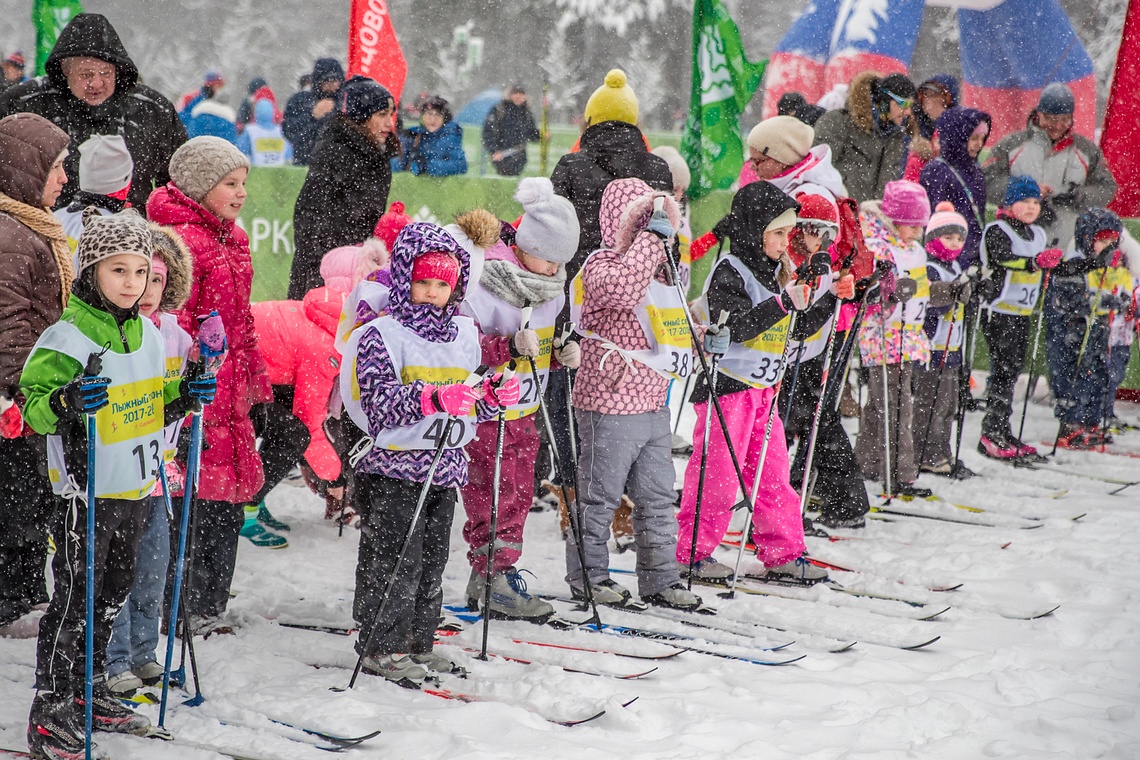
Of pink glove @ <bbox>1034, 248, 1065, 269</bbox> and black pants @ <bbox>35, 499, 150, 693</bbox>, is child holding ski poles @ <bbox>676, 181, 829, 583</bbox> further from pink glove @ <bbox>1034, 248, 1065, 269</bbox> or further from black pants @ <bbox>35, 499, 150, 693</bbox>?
pink glove @ <bbox>1034, 248, 1065, 269</bbox>

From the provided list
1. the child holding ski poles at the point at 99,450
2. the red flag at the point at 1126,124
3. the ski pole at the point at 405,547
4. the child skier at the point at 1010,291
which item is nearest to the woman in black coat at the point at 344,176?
the ski pole at the point at 405,547

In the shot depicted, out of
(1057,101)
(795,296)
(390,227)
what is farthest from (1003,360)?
(390,227)

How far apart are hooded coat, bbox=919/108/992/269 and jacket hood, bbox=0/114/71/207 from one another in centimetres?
592

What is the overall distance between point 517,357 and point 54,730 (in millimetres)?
2049

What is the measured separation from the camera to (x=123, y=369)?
3447 millimetres

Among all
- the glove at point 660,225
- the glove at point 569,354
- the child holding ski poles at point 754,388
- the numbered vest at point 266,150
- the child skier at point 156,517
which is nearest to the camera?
the child skier at point 156,517

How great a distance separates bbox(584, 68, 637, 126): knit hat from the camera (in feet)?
19.9

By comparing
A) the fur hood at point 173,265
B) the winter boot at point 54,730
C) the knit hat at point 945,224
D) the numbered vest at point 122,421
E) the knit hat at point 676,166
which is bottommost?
the winter boot at point 54,730

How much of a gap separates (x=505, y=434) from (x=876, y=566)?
2.23m

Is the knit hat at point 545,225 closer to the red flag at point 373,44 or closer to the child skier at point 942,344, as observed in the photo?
the child skier at point 942,344

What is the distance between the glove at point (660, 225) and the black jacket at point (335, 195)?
2.17 m

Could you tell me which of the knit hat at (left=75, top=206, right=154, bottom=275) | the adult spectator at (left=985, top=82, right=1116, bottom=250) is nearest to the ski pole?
the knit hat at (left=75, top=206, right=154, bottom=275)

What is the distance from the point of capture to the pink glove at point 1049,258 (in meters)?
7.99

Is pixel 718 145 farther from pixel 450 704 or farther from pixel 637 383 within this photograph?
pixel 450 704
